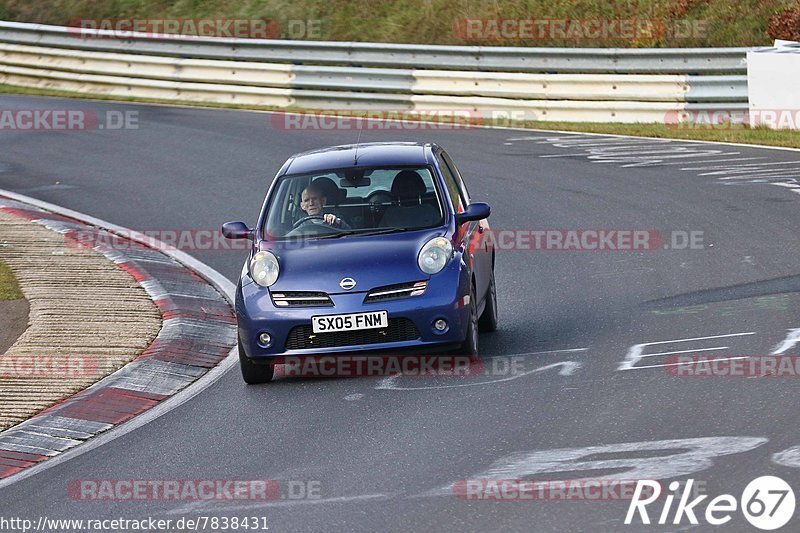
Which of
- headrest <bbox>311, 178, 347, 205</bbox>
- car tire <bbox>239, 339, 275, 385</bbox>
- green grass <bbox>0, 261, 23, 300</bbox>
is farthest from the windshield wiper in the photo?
green grass <bbox>0, 261, 23, 300</bbox>

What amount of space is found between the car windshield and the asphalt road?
3.73 feet

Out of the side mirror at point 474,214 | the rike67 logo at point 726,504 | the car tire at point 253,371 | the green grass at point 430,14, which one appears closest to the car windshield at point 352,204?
the side mirror at point 474,214

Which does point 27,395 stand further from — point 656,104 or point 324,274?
point 656,104

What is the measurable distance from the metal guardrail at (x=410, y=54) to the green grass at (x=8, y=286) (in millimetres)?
12524

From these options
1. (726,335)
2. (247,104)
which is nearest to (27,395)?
(726,335)

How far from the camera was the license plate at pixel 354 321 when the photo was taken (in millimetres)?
9648

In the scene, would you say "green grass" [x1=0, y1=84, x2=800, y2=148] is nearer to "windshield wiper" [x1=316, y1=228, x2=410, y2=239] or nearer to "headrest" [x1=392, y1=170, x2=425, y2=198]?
"headrest" [x1=392, y1=170, x2=425, y2=198]

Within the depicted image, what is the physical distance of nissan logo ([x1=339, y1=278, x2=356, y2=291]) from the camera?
9.73 m

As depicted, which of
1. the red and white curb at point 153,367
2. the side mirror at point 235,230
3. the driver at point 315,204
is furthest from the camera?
the side mirror at point 235,230

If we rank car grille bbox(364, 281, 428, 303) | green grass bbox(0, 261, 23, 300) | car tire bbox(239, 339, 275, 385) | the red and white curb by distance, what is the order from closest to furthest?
the red and white curb, car grille bbox(364, 281, 428, 303), car tire bbox(239, 339, 275, 385), green grass bbox(0, 261, 23, 300)

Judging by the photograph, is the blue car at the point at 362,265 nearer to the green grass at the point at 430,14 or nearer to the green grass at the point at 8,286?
the green grass at the point at 8,286

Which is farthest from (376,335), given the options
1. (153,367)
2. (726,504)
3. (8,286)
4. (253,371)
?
(8,286)

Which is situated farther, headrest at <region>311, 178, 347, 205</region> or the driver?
headrest at <region>311, 178, 347, 205</region>

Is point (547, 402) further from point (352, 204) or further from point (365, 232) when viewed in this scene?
point (352, 204)
